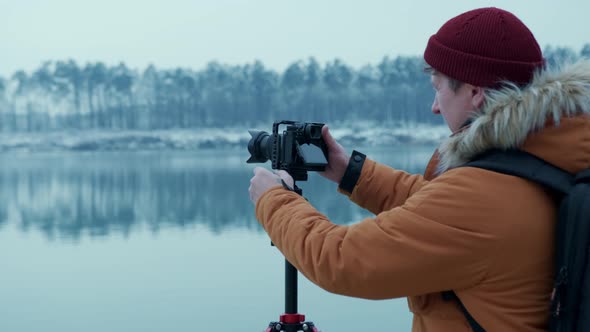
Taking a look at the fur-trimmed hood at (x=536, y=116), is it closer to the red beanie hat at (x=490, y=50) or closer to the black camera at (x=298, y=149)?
the red beanie hat at (x=490, y=50)

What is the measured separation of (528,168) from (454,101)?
0.50 ft

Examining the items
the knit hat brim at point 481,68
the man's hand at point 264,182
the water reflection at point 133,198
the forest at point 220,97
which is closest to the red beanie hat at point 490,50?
the knit hat brim at point 481,68

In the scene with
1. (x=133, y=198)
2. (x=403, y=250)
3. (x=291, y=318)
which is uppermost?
(x=403, y=250)

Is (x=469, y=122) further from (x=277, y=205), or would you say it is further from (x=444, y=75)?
(x=277, y=205)

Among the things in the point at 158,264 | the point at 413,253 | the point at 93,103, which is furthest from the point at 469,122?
the point at 93,103

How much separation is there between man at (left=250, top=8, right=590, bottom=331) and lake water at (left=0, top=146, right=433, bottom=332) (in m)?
2.18

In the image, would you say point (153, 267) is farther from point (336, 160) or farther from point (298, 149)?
point (298, 149)

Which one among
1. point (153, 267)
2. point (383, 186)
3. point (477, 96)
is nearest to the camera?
point (477, 96)

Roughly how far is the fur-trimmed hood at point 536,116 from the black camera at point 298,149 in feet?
0.93

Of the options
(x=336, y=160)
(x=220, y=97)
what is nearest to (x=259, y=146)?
(x=336, y=160)

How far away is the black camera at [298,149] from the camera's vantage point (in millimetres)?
1026

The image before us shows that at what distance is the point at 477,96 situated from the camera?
83 centimetres

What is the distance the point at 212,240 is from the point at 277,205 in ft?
13.8

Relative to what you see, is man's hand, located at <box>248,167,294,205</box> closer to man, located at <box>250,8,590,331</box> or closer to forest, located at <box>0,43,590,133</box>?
man, located at <box>250,8,590,331</box>
